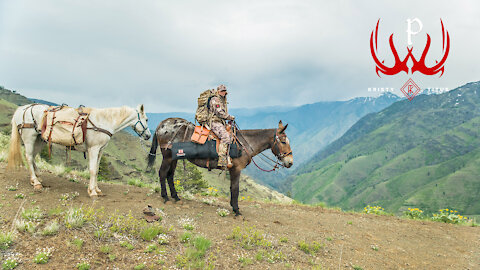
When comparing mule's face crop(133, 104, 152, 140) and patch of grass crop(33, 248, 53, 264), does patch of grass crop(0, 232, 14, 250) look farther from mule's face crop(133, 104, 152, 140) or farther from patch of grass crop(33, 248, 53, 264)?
mule's face crop(133, 104, 152, 140)

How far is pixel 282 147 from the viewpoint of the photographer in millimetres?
9250

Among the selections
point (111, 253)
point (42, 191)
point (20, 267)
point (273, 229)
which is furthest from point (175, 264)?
point (42, 191)

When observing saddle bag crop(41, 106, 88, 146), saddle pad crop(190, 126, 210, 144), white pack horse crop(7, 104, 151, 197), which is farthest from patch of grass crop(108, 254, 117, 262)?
saddle bag crop(41, 106, 88, 146)

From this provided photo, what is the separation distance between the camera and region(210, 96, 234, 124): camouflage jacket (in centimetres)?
859

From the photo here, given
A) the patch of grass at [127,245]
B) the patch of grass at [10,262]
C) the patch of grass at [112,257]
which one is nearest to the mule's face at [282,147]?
the patch of grass at [127,245]

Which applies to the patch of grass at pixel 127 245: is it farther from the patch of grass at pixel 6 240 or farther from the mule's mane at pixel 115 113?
the mule's mane at pixel 115 113

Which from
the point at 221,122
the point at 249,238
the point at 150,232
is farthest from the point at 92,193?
the point at 249,238

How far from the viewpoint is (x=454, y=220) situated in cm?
1156

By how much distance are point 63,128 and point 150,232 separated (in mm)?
4701

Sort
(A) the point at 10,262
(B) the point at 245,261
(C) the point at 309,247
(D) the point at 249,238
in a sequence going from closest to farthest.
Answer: (A) the point at 10,262
(B) the point at 245,261
(D) the point at 249,238
(C) the point at 309,247

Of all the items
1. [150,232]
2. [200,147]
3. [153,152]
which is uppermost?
[200,147]

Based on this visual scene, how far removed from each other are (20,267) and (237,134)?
21.7ft

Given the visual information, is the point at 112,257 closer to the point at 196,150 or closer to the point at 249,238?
the point at 249,238

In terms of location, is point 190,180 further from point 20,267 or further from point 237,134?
point 20,267
